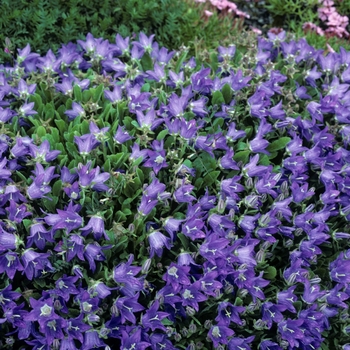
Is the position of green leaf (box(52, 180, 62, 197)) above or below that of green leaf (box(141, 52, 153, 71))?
below

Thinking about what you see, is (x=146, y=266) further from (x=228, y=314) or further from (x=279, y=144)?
(x=279, y=144)

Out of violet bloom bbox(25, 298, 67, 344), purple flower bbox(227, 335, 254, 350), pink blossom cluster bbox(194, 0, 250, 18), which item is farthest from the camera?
pink blossom cluster bbox(194, 0, 250, 18)

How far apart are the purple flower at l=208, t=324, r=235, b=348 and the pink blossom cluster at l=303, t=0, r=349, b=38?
3.23 metres

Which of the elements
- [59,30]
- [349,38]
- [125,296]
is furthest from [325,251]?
[349,38]

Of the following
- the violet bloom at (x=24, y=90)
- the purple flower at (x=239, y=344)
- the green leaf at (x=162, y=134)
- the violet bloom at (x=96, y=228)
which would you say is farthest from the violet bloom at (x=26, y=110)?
the purple flower at (x=239, y=344)

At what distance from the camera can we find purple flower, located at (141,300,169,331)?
219 cm

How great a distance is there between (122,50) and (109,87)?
0.29 meters

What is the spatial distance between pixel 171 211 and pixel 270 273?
1.65ft

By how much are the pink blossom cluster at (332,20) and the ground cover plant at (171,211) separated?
2.15 metres

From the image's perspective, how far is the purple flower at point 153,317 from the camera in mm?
2191

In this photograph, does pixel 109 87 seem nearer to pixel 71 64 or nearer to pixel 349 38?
pixel 71 64

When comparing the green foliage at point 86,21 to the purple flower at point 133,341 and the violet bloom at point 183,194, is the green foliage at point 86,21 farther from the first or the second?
the purple flower at point 133,341

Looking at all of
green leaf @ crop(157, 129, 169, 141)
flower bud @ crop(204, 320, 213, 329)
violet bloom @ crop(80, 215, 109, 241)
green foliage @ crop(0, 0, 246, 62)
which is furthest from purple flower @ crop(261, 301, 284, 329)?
green foliage @ crop(0, 0, 246, 62)

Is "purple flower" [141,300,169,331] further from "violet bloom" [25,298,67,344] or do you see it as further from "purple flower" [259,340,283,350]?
"purple flower" [259,340,283,350]
